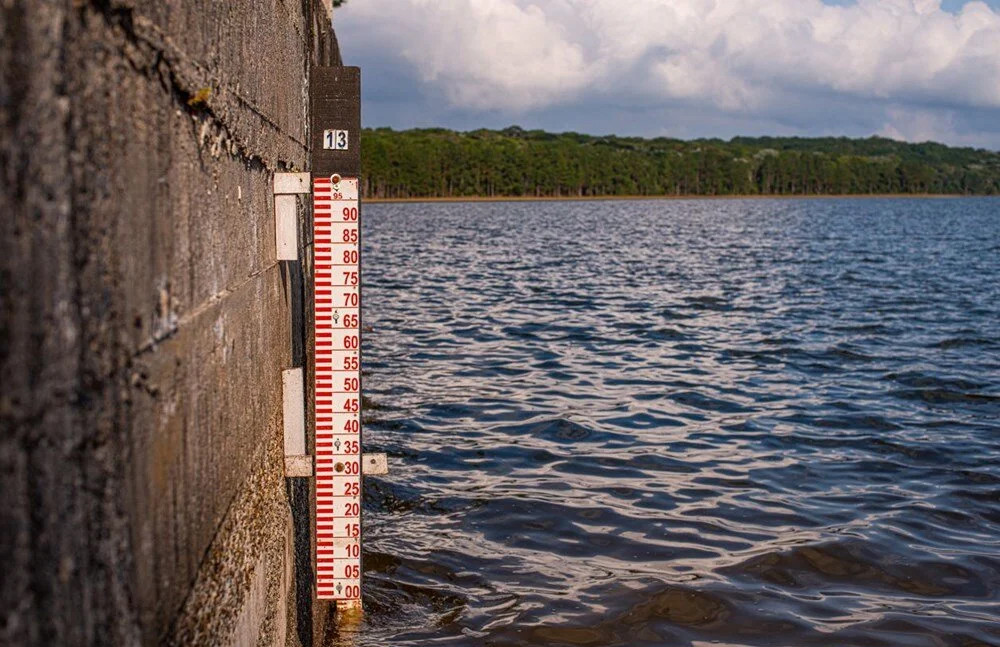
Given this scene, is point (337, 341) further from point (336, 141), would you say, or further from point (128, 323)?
point (128, 323)

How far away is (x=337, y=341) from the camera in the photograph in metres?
4.00

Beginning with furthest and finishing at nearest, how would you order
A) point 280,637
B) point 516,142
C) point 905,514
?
point 516,142
point 905,514
point 280,637

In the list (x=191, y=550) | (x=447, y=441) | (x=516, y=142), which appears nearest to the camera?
(x=191, y=550)

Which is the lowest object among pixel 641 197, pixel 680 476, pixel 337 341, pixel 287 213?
pixel 680 476

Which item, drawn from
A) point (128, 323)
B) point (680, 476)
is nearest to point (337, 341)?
point (128, 323)

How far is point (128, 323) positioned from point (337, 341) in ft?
8.31

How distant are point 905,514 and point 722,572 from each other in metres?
1.97

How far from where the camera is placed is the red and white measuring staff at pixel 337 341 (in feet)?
12.9

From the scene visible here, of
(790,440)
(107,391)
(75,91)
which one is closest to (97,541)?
(107,391)

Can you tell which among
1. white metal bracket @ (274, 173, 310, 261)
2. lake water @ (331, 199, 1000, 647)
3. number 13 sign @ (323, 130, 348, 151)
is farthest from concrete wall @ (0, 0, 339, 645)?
lake water @ (331, 199, 1000, 647)

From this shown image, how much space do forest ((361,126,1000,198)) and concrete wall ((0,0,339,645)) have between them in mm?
139703

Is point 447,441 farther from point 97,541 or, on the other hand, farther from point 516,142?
point 516,142

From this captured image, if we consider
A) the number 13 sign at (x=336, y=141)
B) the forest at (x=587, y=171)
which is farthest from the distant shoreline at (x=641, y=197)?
the number 13 sign at (x=336, y=141)

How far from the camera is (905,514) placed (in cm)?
768
